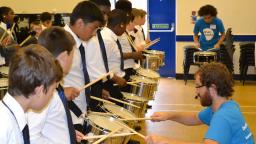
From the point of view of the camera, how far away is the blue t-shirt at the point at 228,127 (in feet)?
7.91

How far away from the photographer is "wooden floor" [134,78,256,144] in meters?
5.40

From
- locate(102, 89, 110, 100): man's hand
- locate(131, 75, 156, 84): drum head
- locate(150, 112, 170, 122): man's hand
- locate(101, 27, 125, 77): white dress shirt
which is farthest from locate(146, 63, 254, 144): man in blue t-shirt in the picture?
locate(131, 75, 156, 84): drum head

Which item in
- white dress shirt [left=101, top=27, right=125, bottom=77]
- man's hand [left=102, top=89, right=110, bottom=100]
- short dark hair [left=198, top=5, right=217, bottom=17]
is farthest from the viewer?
short dark hair [left=198, top=5, right=217, bottom=17]

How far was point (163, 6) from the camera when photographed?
10094 millimetres

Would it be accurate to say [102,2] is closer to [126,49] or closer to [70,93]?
[126,49]

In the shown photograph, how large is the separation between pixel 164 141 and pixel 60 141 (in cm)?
65

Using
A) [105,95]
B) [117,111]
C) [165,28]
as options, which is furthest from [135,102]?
[165,28]

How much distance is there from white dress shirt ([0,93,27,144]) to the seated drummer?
34 cm

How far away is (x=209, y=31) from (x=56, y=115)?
251 inches

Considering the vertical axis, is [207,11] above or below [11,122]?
above

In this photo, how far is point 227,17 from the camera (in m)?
9.40

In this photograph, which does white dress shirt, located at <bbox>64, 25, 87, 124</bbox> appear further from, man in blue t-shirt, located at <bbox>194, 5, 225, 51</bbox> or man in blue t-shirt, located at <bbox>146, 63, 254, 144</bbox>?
man in blue t-shirt, located at <bbox>194, 5, 225, 51</bbox>

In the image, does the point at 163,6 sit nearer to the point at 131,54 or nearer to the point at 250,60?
the point at 250,60

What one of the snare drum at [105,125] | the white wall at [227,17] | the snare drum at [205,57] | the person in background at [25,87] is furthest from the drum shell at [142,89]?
the white wall at [227,17]
